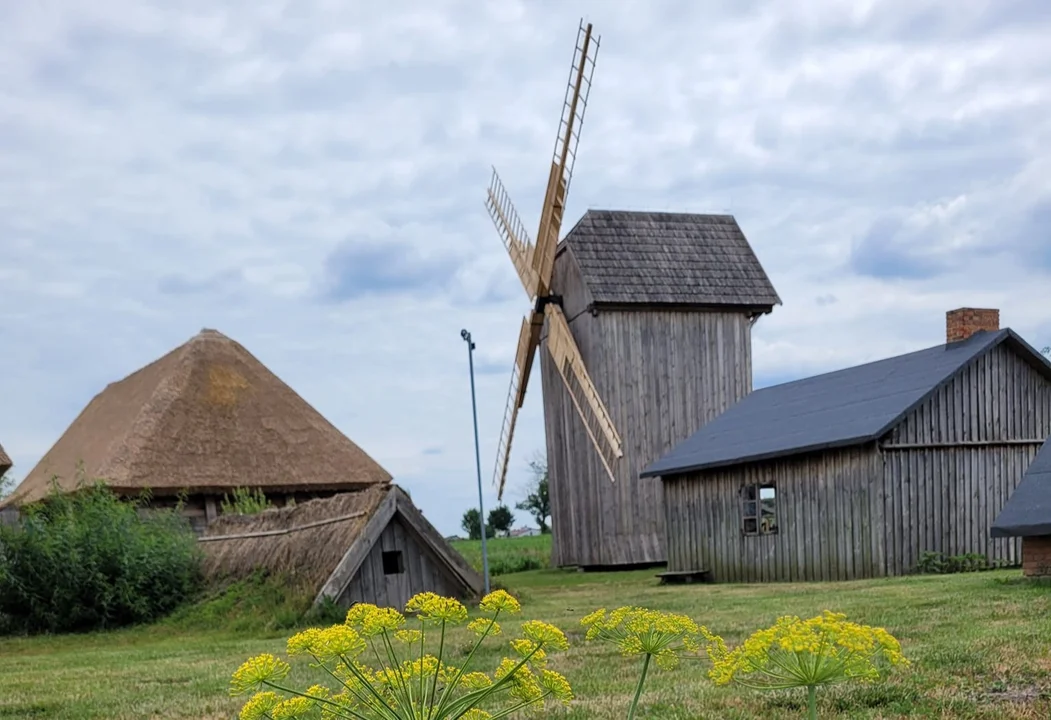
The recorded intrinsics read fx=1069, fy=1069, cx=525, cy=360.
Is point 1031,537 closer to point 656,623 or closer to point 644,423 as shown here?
point 656,623

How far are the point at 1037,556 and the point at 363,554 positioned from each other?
310 inches

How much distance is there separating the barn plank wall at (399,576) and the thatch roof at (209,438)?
9.65 m

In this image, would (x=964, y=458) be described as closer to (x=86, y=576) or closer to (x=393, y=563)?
(x=393, y=563)

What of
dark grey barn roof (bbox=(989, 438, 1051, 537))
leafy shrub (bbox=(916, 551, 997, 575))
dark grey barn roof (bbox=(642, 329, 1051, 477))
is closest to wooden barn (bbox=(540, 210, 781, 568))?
dark grey barn roof (bbox=(642, 329, 1051, 477))

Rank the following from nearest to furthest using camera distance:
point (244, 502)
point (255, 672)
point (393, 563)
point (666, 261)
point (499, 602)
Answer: point (255, 672)
point (499, 602)
point (393, 563)
point (244, 502)
point (666, 261)

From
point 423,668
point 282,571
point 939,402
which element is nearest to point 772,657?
point 423,668

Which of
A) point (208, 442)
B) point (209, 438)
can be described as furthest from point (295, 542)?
point (209, 438)

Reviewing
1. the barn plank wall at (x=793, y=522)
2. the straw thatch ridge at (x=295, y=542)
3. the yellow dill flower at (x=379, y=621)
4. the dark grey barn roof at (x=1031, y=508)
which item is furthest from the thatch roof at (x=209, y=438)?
the yellow dill flower at (x=379, y=621)

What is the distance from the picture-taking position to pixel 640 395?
81.7 feet

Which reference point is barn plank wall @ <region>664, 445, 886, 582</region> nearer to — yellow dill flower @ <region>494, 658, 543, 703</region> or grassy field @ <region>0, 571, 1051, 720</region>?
grassy field @ <region>0, 571, 1051, 720</region>

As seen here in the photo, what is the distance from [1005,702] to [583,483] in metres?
20.6

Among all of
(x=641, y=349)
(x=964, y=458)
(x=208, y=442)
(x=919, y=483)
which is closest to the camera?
(x=919, y=483)

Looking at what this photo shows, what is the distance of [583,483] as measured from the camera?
25719 millimetres

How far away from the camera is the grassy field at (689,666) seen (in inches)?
208
